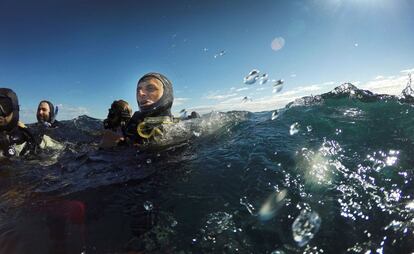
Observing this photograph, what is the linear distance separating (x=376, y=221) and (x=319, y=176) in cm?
98

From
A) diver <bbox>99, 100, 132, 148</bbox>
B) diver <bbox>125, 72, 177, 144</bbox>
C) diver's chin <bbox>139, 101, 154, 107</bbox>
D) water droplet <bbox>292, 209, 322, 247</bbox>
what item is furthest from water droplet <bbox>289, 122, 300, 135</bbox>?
diver <bbox>99, 100, 132, 148</bbox>

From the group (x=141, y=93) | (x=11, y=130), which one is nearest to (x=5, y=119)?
(x=11, y=130)

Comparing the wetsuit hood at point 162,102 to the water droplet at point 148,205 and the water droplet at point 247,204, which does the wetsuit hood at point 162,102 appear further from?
the water droplet at point 247,204

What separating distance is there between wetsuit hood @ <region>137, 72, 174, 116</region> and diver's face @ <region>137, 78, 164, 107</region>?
0.08m

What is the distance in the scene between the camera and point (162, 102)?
7.36 meters

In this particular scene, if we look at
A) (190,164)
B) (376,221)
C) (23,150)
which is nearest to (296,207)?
(376,221)

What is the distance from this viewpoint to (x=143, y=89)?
7.35 metres

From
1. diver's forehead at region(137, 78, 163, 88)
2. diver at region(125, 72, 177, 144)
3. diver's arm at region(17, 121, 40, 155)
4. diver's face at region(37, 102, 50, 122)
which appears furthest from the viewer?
diver's face at region(37, 102, 50, 122)

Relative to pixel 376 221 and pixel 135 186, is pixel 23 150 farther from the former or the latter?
pixel 376 221

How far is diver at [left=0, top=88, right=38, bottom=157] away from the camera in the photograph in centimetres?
716

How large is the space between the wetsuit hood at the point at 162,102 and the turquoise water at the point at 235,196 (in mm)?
1159

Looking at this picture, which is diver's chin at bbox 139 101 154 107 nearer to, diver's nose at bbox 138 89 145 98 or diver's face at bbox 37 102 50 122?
diver's nose at bbox 138 89 145 98

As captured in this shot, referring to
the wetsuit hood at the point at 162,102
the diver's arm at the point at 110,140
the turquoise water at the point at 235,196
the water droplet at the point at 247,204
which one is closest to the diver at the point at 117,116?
the diver's arm at the point at 110,140

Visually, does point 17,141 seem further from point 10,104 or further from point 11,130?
point 10,104
